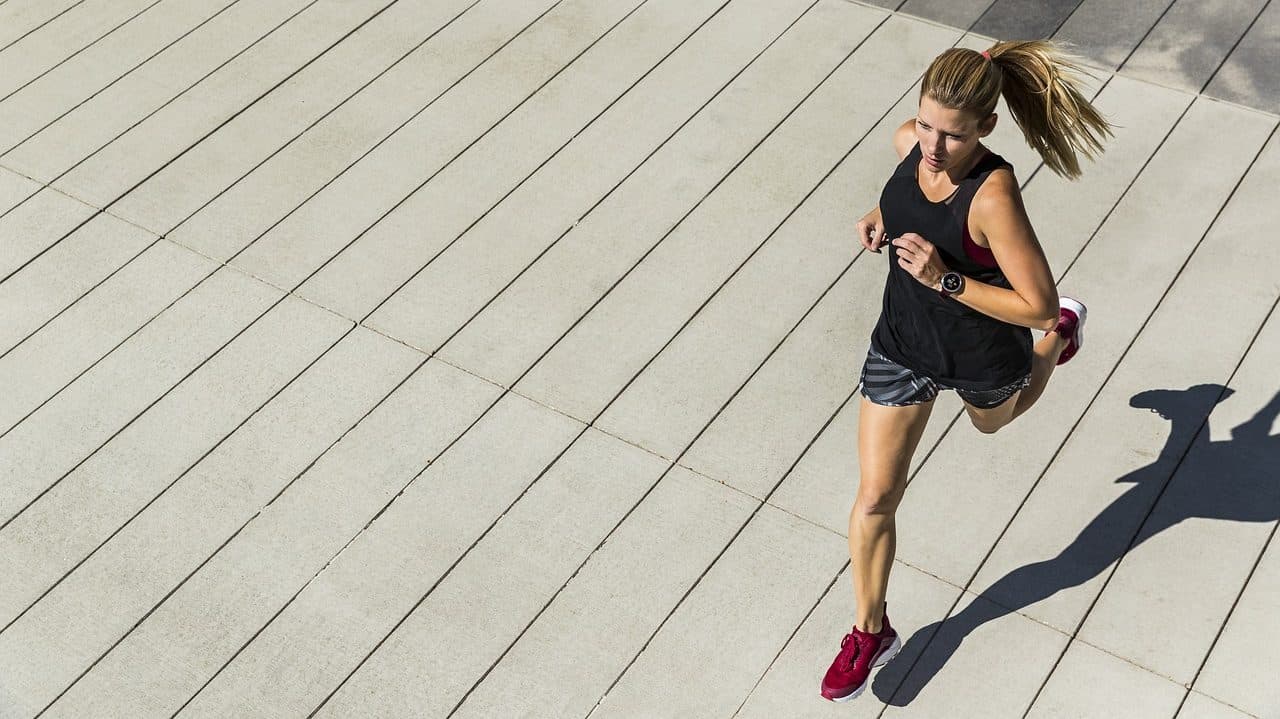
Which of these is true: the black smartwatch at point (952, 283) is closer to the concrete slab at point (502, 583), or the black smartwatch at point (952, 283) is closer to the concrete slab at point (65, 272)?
the concrete slab at point (502, 583)

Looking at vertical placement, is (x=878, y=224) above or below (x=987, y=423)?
above

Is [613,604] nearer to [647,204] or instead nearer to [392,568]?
[392,568]

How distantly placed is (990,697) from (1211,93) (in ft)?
9.53

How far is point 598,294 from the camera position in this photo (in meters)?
4.61

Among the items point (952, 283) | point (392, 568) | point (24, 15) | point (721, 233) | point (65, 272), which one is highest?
point (952, 283)

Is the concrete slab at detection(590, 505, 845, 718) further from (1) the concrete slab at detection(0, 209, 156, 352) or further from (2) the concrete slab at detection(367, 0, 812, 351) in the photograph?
(1) the concrete slab at detection(0, 209, 156, 352)

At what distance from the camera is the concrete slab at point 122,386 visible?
163 inches

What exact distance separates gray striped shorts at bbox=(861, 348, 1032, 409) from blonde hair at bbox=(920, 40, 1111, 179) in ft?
1.87

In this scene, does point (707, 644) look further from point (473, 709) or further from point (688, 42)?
point (688, 42)

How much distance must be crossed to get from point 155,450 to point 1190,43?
419cm

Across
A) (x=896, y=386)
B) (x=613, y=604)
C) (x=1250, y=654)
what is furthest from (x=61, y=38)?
(x=1250, y=654)

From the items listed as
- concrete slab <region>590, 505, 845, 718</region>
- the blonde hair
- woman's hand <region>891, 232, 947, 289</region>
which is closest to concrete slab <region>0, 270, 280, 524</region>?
concrete slab <region>590, 505, 845, 718</region>

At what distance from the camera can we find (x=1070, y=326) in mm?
3840

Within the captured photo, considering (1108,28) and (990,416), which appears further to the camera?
(1108,28)
